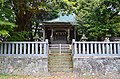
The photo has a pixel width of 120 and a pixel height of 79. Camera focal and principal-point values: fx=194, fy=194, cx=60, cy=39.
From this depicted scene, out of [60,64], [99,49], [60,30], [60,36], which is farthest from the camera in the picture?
[60,36]

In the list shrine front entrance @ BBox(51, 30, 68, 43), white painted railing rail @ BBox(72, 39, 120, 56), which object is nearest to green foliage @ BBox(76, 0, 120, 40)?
white painted railing rail @ BBox(72, 39, 120, 56)

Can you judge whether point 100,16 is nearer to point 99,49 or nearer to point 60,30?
point 99,49

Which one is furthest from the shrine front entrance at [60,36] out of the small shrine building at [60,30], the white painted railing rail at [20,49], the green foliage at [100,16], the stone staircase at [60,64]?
the white painted railing rail at [20,49]

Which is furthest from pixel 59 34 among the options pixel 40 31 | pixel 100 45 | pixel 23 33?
pixel 100 45

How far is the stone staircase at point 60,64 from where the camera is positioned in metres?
10.6

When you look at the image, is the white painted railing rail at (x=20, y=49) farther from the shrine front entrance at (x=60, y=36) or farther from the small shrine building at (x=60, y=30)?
the shrine front entrance at (x=60, y=36)

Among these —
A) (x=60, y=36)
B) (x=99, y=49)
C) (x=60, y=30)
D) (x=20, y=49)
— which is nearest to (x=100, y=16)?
(x=99, y=49)

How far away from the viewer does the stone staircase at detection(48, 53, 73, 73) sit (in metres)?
10.6

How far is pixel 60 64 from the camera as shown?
Answer: 1102 centimetres

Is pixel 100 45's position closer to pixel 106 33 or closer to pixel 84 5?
pixel 106 33

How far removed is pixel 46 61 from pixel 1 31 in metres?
2.78

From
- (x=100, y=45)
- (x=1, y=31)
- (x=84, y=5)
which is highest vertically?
(x=84, y=5)

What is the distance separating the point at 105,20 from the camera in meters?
13.2

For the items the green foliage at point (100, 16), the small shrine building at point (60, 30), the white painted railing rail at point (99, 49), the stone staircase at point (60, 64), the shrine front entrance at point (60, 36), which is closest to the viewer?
the white painted railing rail at point (99, 49)
